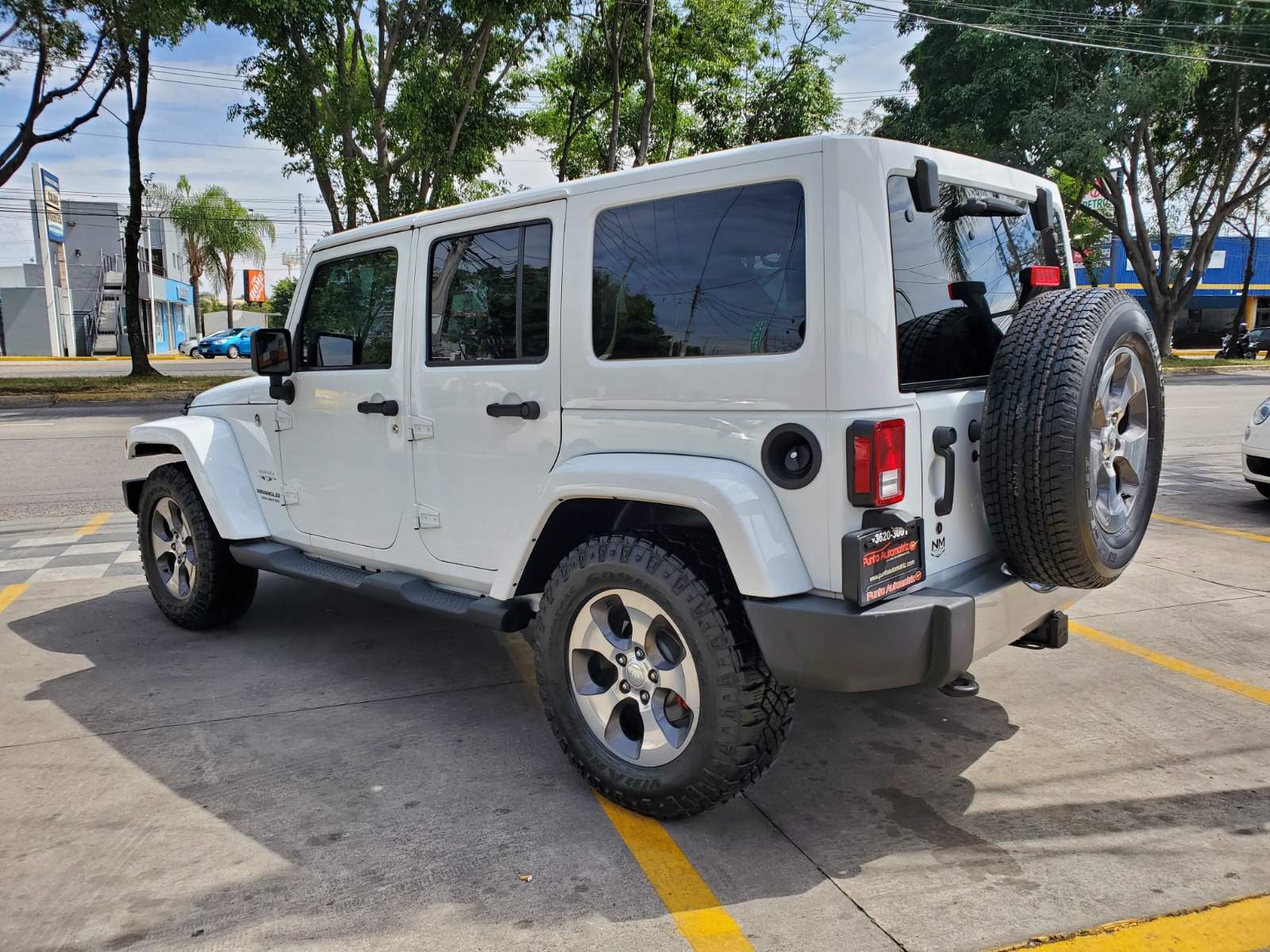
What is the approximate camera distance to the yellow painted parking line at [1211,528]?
6852mm

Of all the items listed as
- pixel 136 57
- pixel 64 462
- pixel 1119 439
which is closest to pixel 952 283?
pixel 1119 439

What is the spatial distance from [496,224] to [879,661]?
6.97ft

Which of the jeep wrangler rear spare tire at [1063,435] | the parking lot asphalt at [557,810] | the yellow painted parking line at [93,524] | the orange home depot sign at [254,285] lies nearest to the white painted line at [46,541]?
the yellow painted parking line at [93,524]

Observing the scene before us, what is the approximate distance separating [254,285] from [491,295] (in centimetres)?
7386

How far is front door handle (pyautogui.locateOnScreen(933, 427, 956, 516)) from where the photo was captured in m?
2.78

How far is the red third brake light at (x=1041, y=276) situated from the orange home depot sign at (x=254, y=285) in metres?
71.4

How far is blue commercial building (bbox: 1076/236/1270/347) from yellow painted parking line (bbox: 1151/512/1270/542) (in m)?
41.0

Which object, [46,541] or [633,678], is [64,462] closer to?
[46,541]

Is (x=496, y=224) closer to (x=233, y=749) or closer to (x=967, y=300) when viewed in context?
(x=967, y=300)

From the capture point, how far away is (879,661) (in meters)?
2.56

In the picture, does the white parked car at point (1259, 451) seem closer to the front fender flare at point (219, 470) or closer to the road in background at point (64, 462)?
the front fender flare at point (219, 470)

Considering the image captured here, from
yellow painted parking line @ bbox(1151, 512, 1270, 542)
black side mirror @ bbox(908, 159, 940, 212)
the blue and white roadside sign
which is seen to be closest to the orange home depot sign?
the blue and white roadside sign

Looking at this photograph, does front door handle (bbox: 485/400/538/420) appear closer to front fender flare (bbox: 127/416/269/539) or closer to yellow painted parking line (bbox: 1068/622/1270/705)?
front fender flare (bbox: 127/416/269/539)

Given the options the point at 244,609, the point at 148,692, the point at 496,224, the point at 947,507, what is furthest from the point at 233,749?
the point at 947,507
